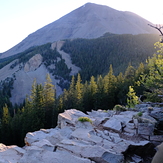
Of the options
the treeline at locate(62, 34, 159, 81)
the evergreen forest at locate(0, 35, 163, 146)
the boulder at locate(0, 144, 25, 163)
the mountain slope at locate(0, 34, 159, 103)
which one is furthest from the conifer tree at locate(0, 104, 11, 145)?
the treeline at locate(62, 34, 159, 81)

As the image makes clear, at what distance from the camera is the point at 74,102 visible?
114ft

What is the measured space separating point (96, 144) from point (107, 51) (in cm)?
11569

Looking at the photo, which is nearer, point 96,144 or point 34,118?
point 96,144

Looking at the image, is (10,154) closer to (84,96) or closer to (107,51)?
(84,96)

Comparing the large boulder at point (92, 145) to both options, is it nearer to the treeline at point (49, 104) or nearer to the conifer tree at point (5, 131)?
the treeline at point (49, 104)

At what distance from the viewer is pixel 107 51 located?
11875 cm

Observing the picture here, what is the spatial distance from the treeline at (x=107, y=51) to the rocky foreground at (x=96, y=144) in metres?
76.8

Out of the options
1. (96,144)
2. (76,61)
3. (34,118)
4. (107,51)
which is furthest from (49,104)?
(107,51)

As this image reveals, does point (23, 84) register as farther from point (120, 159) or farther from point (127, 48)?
point (120, 159)

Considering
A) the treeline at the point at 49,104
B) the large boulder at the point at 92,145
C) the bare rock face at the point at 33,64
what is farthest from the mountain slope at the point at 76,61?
the large boulder at the point at 92,145

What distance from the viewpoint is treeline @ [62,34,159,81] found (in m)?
96.5

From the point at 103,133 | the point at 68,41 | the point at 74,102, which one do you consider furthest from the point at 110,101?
the point at 68,41

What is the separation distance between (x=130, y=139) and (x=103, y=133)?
1.25 m

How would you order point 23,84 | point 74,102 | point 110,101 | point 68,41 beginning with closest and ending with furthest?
point 74,102
point 110,101
point 23,84
point 68,41
